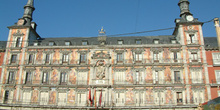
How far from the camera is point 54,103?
3622cm

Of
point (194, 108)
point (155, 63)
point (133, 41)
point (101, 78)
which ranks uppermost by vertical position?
point (133, 41)

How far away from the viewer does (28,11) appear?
1751 inches

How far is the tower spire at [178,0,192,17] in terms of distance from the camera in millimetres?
41381

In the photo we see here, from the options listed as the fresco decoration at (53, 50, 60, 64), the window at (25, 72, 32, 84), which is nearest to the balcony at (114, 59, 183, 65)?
the fresco decoration at (53, 50, 60, 64)

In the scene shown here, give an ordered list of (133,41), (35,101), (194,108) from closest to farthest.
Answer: (194,108) → (35,101) → (133,41)

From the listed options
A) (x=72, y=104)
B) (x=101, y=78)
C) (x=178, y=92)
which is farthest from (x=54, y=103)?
(x=178, y=92)

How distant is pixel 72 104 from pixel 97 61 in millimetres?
8373

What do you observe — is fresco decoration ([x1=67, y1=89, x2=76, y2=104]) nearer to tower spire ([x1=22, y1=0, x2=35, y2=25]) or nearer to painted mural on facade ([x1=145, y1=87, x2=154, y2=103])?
painted mural on facade ([x1=145, y1=87, x2=154, y2=103])

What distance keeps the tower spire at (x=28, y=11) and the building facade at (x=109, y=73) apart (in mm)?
4050

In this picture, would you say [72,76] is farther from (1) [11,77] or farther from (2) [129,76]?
(1) [11,77]

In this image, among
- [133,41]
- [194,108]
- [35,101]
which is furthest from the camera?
[133,41]

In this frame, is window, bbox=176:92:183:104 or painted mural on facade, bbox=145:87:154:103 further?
painted mural on facade, bbox=145:87:154:103

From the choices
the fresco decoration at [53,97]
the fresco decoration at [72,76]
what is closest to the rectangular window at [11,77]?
the fresco decoration at [53,97]

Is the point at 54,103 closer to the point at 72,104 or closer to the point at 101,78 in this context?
the point at 72,104
